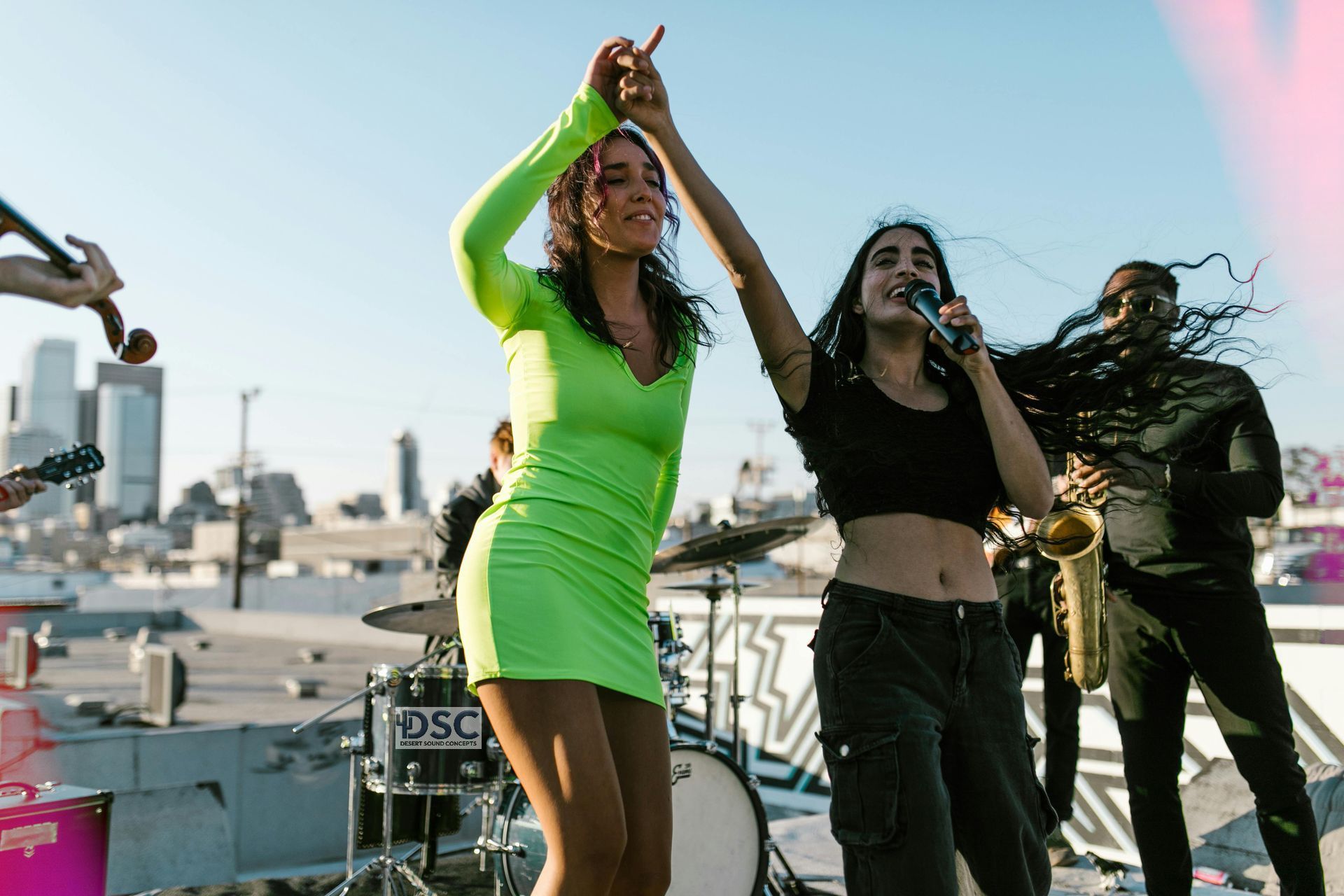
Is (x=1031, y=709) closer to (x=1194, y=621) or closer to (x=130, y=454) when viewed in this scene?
(x=1194, y=621)

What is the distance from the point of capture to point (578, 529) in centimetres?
234

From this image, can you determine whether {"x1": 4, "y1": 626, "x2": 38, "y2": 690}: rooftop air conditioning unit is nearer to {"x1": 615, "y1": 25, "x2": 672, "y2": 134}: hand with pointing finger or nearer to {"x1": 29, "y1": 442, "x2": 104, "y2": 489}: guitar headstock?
{"x1": 29, "y1": 442, "x2": 104, "y2": 489}: guitar headstock

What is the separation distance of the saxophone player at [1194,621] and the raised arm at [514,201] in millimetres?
2026

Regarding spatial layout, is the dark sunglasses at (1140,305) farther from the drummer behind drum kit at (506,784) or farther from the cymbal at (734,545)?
the cymbal at (734,545)

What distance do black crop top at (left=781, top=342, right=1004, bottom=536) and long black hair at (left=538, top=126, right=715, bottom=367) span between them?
0.37 m

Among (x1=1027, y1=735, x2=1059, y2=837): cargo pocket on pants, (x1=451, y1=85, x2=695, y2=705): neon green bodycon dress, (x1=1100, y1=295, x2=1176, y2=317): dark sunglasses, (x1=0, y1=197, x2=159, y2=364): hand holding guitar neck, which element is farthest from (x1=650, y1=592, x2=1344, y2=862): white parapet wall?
(x1=0, y1=197, x2=159, y2=364): hand holding guitar neck

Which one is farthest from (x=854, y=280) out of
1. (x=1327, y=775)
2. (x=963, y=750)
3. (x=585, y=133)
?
Result: (x=1327, y=775)

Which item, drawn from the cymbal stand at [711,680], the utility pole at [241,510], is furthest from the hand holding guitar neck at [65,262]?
the utility pole at [241,510]

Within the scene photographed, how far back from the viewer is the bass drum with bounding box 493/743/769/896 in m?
4.42

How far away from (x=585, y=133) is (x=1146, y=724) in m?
3.12

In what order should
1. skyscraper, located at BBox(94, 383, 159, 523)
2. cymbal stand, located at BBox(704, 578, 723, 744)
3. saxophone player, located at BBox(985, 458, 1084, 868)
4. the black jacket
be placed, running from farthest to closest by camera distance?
skyscraper, located at BBox(94, 383, 159, 523) → the black jacket → cymbal stand, located at BBox(704, 578, 723, 744) → saxophone player, located at BBox(985, 458, 1084, 868)

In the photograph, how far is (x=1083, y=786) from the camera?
617 centimetres

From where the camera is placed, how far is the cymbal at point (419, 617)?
4.55 metres

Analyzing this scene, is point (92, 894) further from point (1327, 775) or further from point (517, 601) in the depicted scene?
point (1327, 775)
